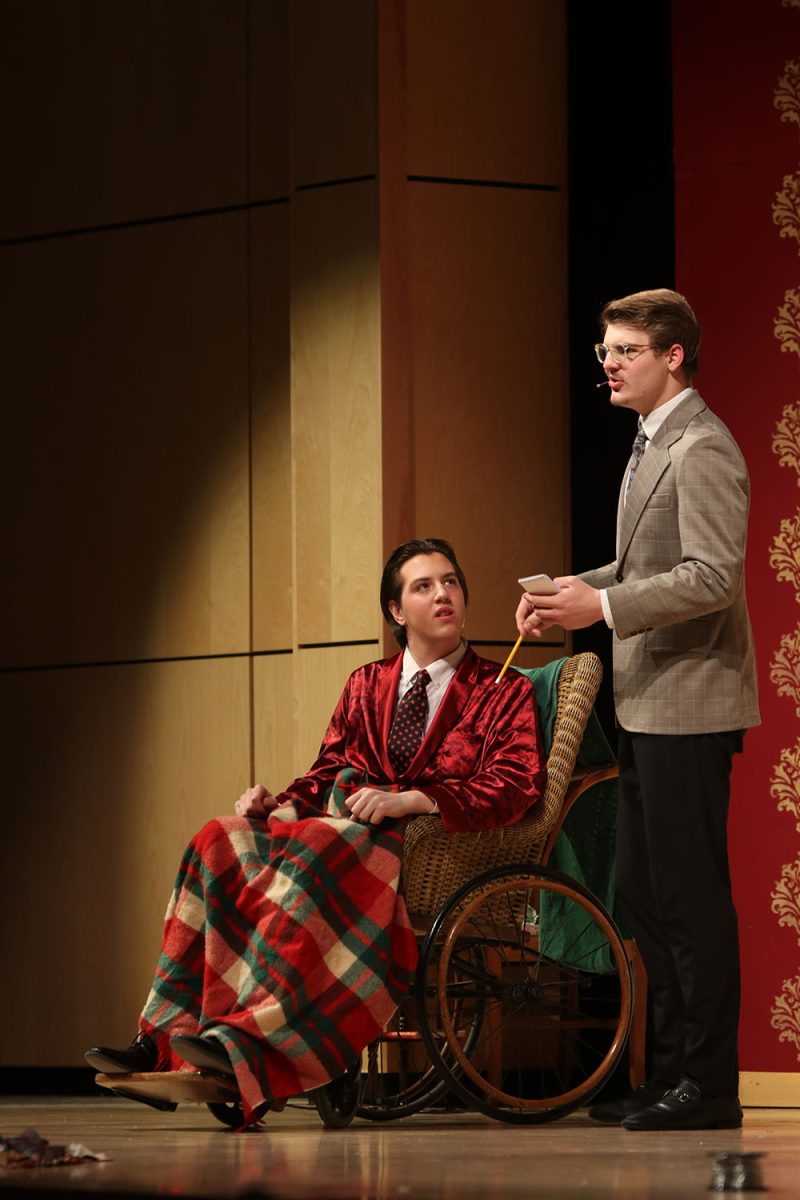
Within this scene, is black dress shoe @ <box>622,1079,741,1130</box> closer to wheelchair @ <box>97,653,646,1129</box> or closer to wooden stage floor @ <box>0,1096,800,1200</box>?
wooden stage floor @ <box>0,1096,800,1200</box>

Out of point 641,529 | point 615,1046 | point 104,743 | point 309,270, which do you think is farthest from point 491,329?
point 615,1046

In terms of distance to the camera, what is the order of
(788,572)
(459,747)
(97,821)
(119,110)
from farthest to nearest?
(119,110), (97,821), (788,572), (459,747)

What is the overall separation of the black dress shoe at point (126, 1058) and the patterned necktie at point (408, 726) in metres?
0.73

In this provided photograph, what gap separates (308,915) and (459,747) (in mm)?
527

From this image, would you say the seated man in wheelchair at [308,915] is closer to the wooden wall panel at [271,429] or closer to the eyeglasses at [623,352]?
the eyeglasses at [623,352]

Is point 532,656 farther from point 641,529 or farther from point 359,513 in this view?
point 641,529

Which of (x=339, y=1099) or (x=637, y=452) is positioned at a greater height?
(x=637, y=452)

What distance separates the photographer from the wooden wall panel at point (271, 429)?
4684 mm

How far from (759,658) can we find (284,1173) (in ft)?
6.37

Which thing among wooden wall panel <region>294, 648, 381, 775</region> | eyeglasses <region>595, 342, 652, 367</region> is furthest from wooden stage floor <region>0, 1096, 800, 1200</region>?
eyeglasses <region>595, 342, 652, 367</region>

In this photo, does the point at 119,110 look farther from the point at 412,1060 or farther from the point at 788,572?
the point at 412,1060

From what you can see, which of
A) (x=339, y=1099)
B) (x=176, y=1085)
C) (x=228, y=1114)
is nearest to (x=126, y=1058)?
(x=176, y=1085)

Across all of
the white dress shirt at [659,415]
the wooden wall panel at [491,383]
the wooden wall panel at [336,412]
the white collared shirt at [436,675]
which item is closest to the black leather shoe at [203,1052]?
the white collared shirt at [436,675]

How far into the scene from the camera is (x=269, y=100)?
477 centimetres
